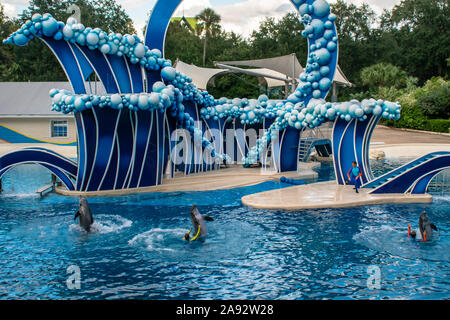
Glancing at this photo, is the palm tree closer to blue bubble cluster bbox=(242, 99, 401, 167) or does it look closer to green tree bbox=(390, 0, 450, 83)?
green tree bbox=(390, 0, 450, 83)

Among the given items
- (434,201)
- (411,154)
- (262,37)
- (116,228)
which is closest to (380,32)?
(262,37)

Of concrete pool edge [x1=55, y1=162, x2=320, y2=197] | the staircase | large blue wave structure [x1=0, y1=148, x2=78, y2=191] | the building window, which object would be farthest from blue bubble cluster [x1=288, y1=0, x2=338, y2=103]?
the building window

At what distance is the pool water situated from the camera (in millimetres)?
7926

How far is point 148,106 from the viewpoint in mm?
15094

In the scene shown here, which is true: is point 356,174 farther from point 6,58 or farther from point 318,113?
point 6,58

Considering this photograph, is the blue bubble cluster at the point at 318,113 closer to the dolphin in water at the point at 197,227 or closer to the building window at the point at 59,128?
the dolphin in water at the point at 197,227

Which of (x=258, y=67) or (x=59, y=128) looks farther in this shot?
(x=258, y=67)

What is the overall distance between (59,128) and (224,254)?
24.0 meters

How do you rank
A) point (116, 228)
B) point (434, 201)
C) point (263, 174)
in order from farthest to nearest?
point (263, 174), point (434, 201), point (116, 228)

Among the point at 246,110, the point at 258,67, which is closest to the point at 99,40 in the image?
the point at 246,110

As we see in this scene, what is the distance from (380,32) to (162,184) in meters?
46.7

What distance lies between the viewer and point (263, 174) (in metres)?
19.3

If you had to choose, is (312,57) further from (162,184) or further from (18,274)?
(18,274)

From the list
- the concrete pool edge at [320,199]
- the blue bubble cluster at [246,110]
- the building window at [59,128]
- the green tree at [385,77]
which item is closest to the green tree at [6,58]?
the building window at [59,128]
